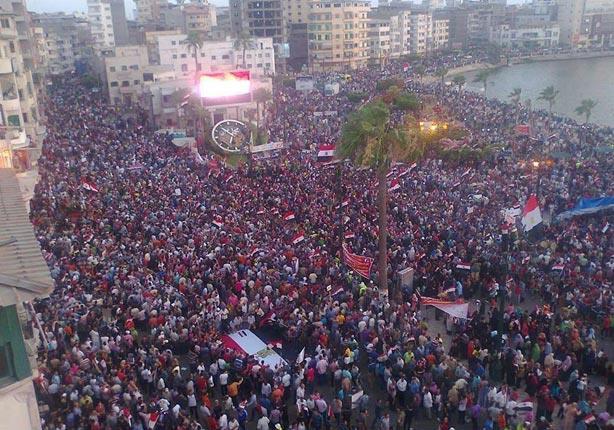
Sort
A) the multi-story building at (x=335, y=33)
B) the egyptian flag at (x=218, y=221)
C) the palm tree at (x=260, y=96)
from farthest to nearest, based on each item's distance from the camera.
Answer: the multi-story building at (x=335, y=33)
the palm tree at (x=260, y=96)
the egyptian flag at (x=218, y=221)

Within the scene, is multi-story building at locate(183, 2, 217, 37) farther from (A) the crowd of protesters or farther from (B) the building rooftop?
(B) the building rooftop

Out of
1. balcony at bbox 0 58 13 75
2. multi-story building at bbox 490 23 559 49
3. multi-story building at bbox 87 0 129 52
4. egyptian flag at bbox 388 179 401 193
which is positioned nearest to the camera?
egyptian flag at bbox 388 179 401 193

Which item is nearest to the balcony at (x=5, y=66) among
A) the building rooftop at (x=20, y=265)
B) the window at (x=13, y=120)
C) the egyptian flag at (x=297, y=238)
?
the window at (x=13, y=120)

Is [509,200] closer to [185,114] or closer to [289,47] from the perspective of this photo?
[185,114]

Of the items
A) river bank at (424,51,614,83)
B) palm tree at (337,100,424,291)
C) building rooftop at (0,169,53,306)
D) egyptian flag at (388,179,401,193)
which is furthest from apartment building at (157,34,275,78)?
building rooftop at (0,169,53,306)

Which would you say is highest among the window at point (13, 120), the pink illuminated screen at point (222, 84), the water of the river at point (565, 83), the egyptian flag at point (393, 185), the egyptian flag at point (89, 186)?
the pink illuminated screen at point (222, 84)

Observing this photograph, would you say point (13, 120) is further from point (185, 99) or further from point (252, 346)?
point (252, 346)

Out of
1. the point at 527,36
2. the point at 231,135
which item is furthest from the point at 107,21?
the point at 231,135

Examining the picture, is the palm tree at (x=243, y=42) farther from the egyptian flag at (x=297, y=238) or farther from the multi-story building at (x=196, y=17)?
the egyptian flag at (x=297, y=238)
